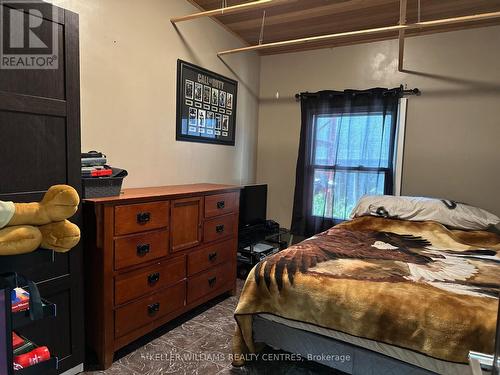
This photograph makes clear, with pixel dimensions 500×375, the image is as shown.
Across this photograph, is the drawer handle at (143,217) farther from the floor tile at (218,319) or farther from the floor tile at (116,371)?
the floor tile at (218,319)

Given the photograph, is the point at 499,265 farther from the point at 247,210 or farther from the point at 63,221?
the point at 63,221

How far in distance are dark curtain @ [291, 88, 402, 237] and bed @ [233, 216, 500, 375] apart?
1.41m

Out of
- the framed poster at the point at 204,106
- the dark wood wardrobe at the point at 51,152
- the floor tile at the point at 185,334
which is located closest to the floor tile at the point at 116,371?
the dark wood wardrobe at the point at 51,152

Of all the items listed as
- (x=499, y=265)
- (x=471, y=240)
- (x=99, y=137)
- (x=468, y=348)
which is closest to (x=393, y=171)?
(x=471, y=240)

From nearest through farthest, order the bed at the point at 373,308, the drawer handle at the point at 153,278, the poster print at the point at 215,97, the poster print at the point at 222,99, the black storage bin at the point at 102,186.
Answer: the bed at the point at 373,308, the black storage bin at the point at 102,186, the drawer handle at the point at 153,278, the poster print at the point at 215,97, the poster print at the point at 222,99

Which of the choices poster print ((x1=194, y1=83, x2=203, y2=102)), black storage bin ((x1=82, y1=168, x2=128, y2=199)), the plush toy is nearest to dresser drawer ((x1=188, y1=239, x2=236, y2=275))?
black storage bin ((x1=82, y1=168, x2=128, y2=199))

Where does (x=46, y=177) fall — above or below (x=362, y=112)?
below

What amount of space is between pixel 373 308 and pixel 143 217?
1414 mm

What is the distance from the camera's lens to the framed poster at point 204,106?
9.63 feet

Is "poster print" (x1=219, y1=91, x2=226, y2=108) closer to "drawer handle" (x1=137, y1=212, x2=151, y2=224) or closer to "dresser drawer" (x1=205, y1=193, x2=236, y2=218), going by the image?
"dresser drawer" (x1=205, y1=193, x2=236, y2=218)

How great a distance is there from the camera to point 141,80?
2.53 meters

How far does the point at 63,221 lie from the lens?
2.67 ft

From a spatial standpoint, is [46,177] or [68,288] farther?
[68,288]

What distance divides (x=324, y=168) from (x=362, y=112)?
76cm
